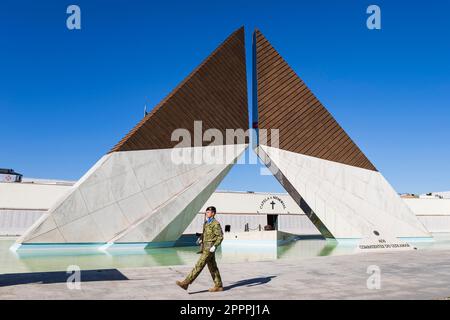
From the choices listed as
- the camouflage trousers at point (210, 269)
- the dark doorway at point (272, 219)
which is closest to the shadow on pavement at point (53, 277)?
the camouflage trousers at point (210, 269)

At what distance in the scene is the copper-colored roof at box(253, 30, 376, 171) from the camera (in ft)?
66.6

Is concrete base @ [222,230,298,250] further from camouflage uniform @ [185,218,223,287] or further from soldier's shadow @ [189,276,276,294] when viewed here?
camouflage uniform @ [185,218,223,287]

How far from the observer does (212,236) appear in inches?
223

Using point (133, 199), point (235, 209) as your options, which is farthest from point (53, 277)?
point (235, 209)

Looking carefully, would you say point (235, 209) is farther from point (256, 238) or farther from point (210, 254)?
point (210, 254)

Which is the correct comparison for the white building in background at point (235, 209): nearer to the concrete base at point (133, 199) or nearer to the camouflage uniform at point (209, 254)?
the concrete base at point (133, 199)

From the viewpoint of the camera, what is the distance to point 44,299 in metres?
4.65

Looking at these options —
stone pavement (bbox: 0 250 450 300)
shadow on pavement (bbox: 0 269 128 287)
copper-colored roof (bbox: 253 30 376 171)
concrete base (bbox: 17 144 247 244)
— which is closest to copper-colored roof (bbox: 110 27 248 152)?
concrete base (bbox: 17 144 247 244)

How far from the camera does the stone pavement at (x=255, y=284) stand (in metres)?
5.02

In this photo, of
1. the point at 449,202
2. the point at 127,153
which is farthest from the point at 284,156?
the point at 449,202

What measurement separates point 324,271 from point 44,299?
5349 mm

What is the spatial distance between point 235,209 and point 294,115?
16.3 metres

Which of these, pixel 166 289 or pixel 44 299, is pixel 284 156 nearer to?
pixel 166 289

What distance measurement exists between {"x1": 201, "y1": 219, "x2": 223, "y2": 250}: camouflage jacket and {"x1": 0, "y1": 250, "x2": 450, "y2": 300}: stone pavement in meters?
0.71
